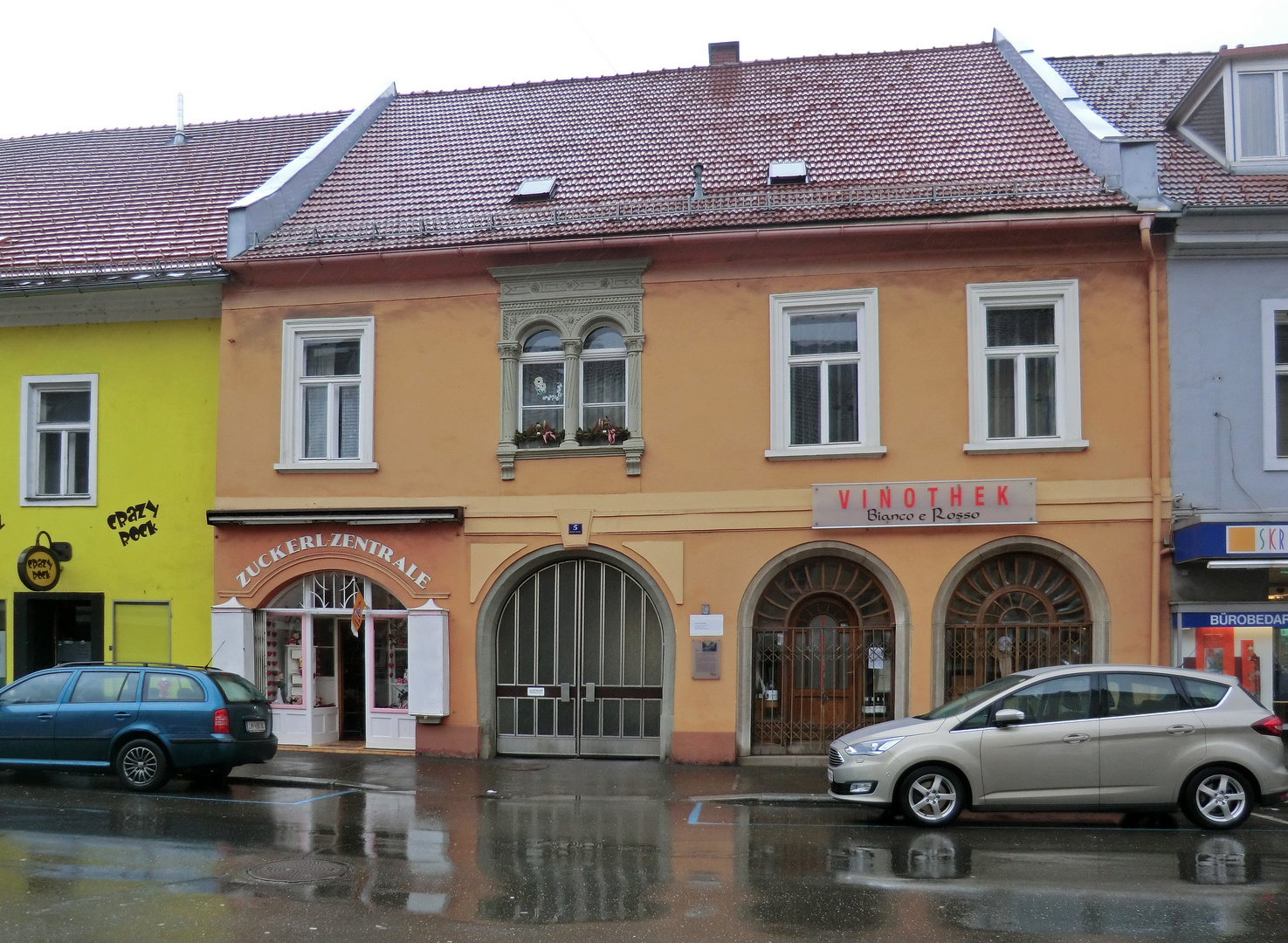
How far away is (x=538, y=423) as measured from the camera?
16.0 m

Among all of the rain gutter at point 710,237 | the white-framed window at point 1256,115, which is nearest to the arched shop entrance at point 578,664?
the rain gutter at point 710,237

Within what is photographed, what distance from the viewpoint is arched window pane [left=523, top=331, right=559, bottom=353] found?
16266mm

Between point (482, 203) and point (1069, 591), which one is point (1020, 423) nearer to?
point (1069, 591)

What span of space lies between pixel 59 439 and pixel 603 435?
326 inches

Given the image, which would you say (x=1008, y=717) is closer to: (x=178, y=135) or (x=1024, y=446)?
(x=1024, y=446)

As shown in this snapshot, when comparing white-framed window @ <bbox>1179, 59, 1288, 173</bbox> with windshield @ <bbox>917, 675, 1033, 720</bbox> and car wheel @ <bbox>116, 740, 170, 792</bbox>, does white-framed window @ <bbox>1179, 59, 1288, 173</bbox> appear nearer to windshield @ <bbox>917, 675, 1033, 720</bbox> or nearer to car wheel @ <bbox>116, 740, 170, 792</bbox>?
windshield @ <bbox>917, 675, 1033, 720</bbox>

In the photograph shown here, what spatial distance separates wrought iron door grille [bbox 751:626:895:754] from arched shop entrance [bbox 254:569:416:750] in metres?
4.71

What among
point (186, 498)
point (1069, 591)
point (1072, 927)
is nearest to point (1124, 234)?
point (1069, 591)

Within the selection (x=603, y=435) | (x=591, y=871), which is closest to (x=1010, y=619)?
(x=603, y=435)

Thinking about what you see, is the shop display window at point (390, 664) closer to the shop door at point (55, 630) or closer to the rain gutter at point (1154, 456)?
the shop door at point (55, 630)

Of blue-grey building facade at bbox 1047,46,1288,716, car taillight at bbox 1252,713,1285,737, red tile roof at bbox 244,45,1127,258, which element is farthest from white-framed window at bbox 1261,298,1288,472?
car taillight at bbox 1252,713,1285,737

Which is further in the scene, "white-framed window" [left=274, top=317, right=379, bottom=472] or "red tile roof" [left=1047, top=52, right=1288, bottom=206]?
"white-framed window" [left=274, top=317, right=379, bottom=472]

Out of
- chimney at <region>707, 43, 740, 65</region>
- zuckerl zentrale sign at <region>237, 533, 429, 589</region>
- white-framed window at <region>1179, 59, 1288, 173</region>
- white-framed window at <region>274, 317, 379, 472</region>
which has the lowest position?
zuckerl zentrale sign at <region>237, 533, 429, 589</region>

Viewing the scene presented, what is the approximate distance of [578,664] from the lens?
52.3 ft
